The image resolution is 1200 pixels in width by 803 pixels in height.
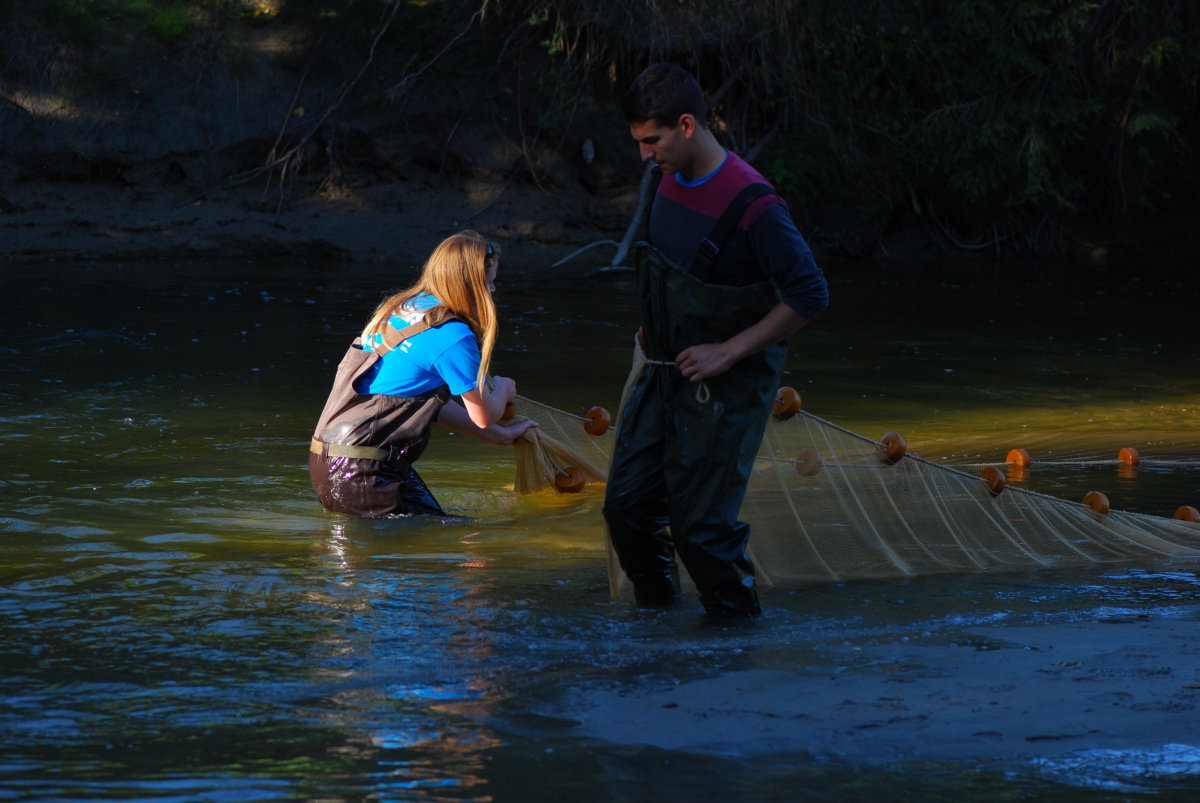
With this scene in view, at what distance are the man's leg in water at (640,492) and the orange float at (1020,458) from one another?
11.0 feet

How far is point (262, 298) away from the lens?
13438 mm

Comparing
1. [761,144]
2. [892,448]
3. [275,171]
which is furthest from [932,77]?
[892,448]

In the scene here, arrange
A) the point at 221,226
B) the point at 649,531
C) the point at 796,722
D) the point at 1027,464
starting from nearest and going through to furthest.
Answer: the point at 796,722
the point at 649,531
the point at 1027,464
the point at 221,226

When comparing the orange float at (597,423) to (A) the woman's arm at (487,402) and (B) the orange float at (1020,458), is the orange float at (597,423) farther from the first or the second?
(B) the orange float at (1020,458)

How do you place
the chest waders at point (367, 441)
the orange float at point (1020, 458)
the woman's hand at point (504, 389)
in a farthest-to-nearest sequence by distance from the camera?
the orange float at point (1020, 458), the woman's hand at point (504, 389), the chest waders at point (367, 441)

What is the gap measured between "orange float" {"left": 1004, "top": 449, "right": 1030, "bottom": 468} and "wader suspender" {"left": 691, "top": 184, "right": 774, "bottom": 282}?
3.76m

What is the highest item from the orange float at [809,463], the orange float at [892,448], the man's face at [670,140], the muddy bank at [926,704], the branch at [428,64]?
the branch at [428,64]

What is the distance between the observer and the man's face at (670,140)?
12.2 ft

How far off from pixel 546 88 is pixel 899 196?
5463mm

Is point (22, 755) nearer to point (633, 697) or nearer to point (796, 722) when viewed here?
point (633, 697)

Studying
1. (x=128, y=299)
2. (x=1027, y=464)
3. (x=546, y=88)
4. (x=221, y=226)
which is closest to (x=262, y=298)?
(x=128, y=299)

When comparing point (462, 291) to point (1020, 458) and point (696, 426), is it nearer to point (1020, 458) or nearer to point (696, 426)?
point (696, 426)

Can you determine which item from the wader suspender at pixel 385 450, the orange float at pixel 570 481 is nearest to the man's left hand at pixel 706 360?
the wader suspender at pixel 385 450

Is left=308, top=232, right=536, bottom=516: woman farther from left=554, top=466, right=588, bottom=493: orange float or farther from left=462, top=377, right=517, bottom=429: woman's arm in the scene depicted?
left=554, top=466, right=588, bottom=493: orange float
